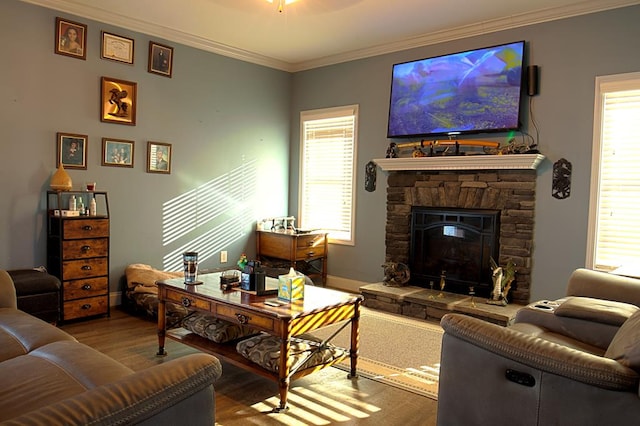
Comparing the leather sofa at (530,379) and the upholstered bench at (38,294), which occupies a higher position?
the leather sofa at (530,379)

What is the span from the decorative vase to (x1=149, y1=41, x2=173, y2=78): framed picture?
1.40 m

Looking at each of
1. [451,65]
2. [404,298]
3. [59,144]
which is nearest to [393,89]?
[451,65]

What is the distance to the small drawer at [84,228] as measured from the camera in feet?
12.6

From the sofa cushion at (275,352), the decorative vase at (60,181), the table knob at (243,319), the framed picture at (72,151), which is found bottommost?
the sofa cushion at (275,352)

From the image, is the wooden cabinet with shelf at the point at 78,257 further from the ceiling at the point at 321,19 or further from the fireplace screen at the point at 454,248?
the fireplace screen at the point at 454,248

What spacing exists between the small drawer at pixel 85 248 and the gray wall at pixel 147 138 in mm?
395

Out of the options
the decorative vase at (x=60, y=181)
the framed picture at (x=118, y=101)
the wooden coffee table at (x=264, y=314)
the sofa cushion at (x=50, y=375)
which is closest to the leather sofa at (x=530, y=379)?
the wooden coffee table at (x=264, y=314)

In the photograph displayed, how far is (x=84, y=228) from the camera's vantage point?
3934 mm

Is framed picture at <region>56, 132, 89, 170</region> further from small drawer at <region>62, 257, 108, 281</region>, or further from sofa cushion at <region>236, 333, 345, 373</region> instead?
sofa cushion at <region>236, 333, 345, 373</region>

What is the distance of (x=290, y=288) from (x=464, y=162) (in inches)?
97.5

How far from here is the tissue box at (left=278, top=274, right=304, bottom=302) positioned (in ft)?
8.79

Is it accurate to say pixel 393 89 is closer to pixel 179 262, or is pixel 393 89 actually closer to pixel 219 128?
pixel 219 128

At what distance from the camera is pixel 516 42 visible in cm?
419

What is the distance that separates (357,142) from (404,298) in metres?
1.96
